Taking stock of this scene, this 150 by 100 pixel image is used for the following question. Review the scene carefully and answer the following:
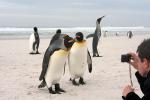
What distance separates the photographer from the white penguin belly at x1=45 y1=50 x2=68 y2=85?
6.59 meters

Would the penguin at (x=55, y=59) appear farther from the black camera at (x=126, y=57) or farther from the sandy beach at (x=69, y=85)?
the black camera at (x=126, y=57)

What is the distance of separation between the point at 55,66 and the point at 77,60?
972 millimetres

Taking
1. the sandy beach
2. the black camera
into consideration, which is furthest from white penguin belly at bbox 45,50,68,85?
the black camera

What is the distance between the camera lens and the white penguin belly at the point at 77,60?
295 inches

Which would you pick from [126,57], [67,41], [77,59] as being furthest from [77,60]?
[126,57]

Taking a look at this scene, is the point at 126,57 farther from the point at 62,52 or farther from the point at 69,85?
the point at 69,85

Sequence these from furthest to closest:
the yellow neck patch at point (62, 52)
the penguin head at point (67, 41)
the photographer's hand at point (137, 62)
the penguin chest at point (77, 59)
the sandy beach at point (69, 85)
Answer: the penguin chest at point (77, 59)
the penguin head at point (67, 41)
the yellow neck patch at point (62, 52)
the sandy beach at point (69, 85)
the photographer's hand at point (137, 62)

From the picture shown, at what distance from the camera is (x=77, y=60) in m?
7.52

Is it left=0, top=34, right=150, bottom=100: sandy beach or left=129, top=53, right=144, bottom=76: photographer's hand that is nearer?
left=129, top=53, right=144, bottom=76: photographer's hand

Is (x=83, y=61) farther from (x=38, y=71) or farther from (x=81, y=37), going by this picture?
(x=38, y=71)

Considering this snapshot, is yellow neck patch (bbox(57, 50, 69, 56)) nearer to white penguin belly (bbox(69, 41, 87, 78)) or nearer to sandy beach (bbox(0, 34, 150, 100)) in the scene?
sandy beach (bbox(0, 34, 150, 100))

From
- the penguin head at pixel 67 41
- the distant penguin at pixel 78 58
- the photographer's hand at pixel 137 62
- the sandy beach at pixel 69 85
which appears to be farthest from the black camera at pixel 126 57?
the distant penguin at pixel 78 58

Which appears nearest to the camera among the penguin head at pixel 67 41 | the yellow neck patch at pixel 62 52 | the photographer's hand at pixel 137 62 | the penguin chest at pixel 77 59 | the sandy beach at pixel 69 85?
the photographer's hand at pixel 137 62

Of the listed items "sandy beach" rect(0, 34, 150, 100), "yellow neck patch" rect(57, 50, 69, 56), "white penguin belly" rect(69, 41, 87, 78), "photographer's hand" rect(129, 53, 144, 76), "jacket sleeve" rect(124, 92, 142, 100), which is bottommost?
"sandy beach" rect(0, 34, 150, 100)
